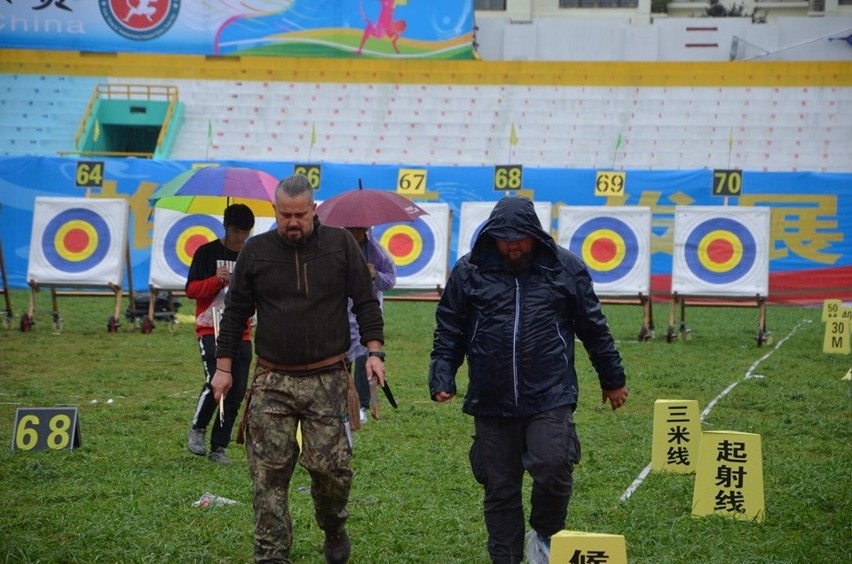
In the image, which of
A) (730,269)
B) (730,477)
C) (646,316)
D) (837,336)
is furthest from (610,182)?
(730,477)

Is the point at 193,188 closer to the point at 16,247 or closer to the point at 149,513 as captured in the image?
the point at 149,513

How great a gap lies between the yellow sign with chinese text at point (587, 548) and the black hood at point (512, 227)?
4.15 ft

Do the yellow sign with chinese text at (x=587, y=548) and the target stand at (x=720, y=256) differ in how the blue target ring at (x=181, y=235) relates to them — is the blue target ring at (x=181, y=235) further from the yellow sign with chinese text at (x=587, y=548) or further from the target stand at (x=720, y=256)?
the yellow sign with chinese text at (x=587, y=548)

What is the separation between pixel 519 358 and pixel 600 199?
2321 cm

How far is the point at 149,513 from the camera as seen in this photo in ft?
21.6

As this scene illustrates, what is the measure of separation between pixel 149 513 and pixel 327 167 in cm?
2129

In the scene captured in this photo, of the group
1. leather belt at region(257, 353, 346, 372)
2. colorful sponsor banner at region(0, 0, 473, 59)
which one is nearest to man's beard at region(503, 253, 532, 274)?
leather belt at region(257, 353, 346, 372)

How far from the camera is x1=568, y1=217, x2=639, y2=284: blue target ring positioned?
1873 centimetres

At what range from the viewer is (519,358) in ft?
16.8

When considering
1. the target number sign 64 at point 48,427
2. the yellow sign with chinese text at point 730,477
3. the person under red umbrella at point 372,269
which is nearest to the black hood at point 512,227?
the yellow sign with chinese text at point 730,477

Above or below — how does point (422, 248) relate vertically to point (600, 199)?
below

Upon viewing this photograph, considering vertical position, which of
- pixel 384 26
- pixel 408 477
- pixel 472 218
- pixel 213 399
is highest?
pixel 384 26

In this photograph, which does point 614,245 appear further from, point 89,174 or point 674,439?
point 674,439

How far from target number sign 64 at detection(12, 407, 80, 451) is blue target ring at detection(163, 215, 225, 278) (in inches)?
389
